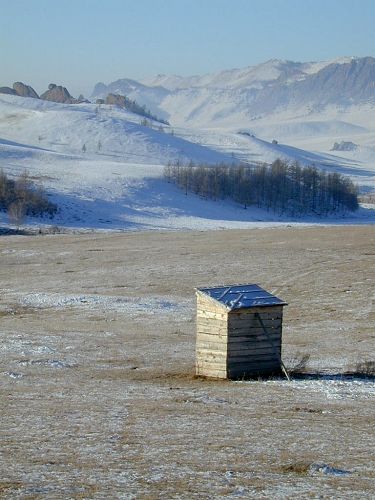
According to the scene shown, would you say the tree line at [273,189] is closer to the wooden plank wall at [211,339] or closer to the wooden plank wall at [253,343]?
the wooden plank wall at [211,339]

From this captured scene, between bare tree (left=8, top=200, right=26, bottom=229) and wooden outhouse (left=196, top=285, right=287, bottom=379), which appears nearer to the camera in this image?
wooden outhouse (left=196, top=285, right=287, bottom=379)

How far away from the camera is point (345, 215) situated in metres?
126

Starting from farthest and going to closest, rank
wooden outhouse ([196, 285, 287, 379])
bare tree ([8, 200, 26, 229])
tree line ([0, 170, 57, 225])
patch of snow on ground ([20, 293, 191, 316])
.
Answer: tree line ([0, 170, 57, 225]) → bare tree ([8, 200, 26, 229]) → patch of snow on ground ([20, 293, 191, 316]) → wooden outhouse ([196, 285, 287, 379])

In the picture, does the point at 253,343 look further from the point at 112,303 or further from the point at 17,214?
the point at 17,214

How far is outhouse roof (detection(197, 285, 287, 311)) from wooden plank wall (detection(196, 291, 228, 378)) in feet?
0.61

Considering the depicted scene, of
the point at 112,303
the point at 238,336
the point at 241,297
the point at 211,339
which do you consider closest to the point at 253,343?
the point at 238,336

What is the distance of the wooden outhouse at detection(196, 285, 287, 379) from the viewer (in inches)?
862

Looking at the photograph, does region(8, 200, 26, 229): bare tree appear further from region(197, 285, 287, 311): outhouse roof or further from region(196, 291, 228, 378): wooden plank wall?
region(196, 291, 228, 378): wooden plank wall

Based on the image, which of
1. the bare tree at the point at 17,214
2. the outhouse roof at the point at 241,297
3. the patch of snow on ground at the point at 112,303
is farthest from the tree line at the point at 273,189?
the outhouse roof at the point at 241,297

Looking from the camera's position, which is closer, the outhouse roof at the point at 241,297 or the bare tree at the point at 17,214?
the outhouse roof at the point at 241,297

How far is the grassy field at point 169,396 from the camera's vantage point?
13477mm

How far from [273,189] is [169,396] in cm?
11738

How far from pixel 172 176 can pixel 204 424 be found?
4878 inches

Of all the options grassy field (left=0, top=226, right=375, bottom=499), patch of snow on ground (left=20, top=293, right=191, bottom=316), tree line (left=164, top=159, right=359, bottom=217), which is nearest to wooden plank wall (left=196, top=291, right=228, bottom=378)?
grassy field (left=0, top=226, right=375, bottom=499)
